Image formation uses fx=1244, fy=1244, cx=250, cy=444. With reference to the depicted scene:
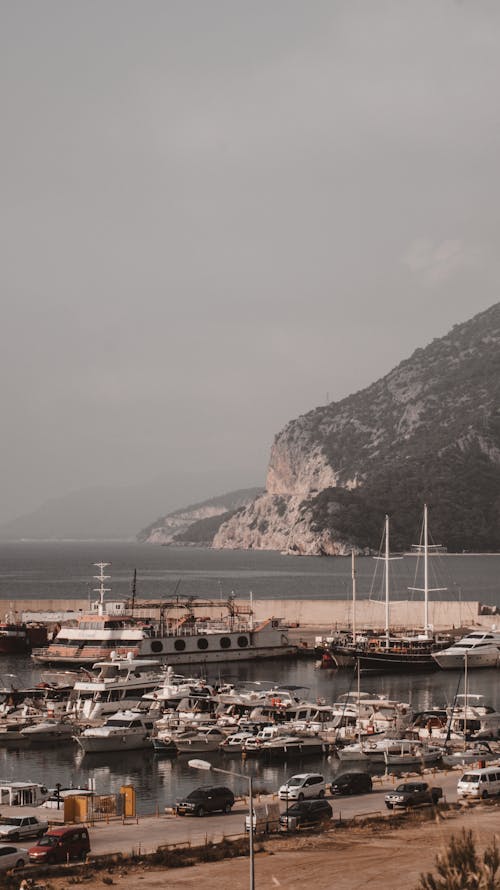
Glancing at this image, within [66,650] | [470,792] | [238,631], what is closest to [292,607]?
[238,631]

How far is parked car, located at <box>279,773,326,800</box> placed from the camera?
4203cm

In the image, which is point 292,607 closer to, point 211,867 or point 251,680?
point 251,680

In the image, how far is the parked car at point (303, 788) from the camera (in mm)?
42031

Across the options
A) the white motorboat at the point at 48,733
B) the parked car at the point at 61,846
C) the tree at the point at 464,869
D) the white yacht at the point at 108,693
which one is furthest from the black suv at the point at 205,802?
the white yacht at the point at 108,693

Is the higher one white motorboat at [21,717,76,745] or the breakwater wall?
the breakwater wall

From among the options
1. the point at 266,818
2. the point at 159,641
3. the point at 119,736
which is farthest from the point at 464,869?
the point at 159,641

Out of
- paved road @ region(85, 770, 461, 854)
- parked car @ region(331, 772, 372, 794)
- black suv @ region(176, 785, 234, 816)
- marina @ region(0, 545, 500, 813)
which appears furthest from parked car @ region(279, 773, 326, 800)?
marina @ region(0, 545, 500, 813)

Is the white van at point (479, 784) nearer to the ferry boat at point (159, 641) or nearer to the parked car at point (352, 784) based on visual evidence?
the parked car at point (352, 784)

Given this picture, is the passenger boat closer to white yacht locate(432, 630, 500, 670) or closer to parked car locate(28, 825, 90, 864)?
parked car locate(28, 825, 90, 864)

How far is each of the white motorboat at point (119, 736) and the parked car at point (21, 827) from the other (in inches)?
676

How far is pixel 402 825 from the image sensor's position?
37938mm

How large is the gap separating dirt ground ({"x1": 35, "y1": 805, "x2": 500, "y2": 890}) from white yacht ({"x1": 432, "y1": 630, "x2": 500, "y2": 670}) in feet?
155

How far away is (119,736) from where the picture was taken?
183 feet

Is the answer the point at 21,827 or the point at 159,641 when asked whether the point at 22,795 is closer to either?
the point at 21,827
